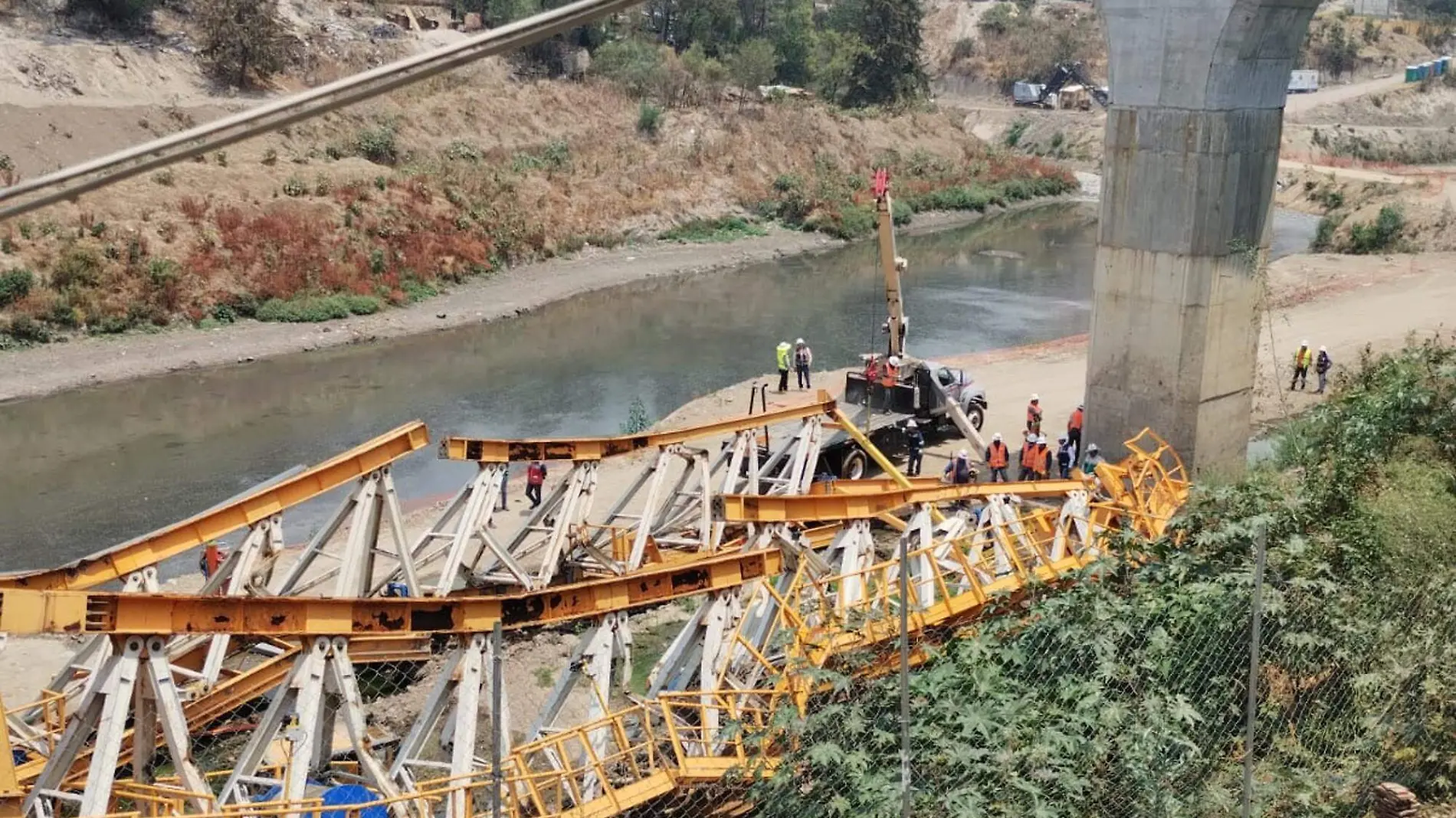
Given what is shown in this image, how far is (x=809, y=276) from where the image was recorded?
54.8 metres

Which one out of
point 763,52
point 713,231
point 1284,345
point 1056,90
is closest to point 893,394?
point 1284,345

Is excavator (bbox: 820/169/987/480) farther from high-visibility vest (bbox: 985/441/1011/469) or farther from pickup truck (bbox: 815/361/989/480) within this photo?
high-visibility vest (bbox: 985/441/1011/469)

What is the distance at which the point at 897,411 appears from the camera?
2616cm

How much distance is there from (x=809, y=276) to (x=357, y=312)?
757 inches

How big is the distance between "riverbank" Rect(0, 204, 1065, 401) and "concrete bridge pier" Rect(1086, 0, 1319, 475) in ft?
83.4

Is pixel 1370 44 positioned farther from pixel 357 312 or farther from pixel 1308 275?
pixel 357 312

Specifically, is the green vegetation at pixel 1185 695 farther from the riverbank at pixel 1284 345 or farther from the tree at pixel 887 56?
the tree at pixel 887 56

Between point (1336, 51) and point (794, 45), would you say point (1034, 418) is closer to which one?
point (794, 45)

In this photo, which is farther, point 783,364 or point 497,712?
point 783,364

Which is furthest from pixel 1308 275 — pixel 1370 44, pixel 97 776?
pixel 1370 44

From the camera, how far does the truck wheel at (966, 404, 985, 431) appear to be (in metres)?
27.6

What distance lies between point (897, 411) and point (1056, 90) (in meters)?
88.9

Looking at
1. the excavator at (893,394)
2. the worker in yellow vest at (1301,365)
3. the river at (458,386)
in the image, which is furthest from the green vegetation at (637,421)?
the worker in yellow vest at (1301,365)

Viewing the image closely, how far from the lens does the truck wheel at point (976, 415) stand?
27.6 metres
